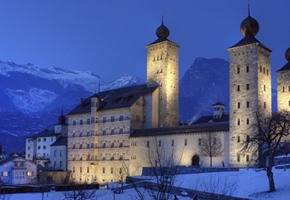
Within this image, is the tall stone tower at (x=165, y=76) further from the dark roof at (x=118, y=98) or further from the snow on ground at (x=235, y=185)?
the snow on ground at (x=235, y=185)

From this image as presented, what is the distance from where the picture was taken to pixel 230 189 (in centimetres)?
4147

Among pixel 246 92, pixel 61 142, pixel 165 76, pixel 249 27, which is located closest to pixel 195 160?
pixel 246 92

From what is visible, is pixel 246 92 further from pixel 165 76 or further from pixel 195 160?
pixel 165 76

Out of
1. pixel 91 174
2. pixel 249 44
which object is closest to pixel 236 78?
pixel 249 44

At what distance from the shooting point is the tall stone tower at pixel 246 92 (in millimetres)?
61500

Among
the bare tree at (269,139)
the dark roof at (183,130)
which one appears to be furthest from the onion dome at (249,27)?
the dark roof at (183,130)

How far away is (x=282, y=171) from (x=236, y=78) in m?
19.1

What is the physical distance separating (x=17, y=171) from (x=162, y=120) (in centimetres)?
2710

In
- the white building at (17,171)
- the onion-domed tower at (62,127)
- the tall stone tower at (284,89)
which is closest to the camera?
the tall stone tower at (284,89)

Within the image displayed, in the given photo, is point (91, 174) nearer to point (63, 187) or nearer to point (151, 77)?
point (151, 77)

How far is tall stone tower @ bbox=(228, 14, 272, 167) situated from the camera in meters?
61.5

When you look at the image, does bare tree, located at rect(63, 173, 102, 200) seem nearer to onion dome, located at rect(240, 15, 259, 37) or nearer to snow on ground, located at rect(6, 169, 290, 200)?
snow on ground, located at rect(6, 169, 290, 200)

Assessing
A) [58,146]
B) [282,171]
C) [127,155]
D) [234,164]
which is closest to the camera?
[282,171]

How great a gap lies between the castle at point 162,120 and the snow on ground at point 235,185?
353 inches
